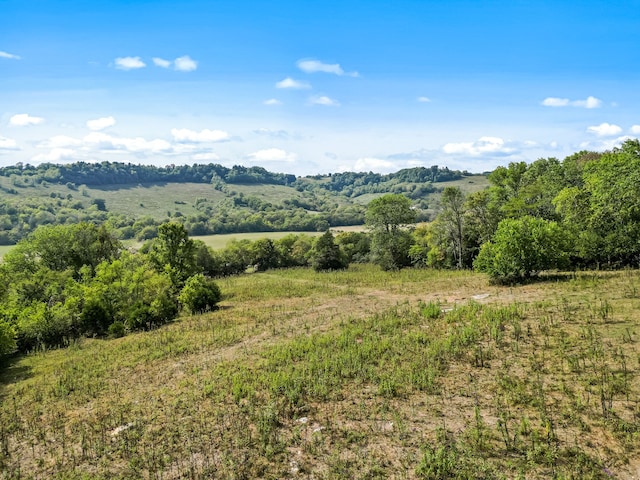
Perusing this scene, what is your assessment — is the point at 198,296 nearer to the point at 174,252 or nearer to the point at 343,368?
the point at 174,252

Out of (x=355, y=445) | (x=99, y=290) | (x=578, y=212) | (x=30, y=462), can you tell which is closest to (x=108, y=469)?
(x=30, y=462)

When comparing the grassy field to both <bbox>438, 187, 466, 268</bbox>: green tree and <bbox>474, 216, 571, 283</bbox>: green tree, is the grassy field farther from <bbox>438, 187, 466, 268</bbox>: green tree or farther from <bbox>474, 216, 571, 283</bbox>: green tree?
<bbox>438, 187, 466, 268</bbox>: green tree

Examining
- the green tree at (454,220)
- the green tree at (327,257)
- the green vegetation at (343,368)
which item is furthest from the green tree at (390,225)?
the green vegetation at (343,368)

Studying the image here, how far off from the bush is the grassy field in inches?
398

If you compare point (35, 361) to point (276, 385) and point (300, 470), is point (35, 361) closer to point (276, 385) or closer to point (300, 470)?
point (276, 385)

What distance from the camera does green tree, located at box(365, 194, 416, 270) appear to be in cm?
5447

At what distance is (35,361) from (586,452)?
28.7 m

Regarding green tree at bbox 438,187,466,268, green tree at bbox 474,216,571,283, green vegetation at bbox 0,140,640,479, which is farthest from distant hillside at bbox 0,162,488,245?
green tree at bbox 474,216,571,283

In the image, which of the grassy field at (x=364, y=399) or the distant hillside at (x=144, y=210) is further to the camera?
the distant hillside at (x=144, y=210)

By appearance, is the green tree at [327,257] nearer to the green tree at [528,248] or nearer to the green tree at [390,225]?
the green tree at [390,225]

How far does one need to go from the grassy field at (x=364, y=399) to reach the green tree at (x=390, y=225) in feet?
100

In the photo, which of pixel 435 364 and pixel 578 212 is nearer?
pixel 435 364

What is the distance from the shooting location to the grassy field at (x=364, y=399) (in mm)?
9695

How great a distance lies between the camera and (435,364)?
1478 cm
